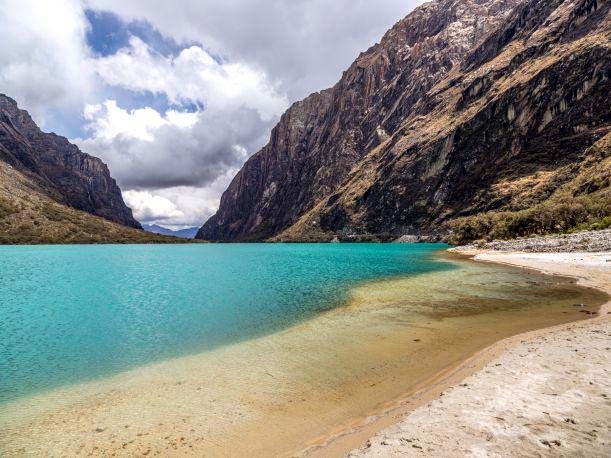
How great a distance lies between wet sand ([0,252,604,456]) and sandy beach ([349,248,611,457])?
1.20 meters

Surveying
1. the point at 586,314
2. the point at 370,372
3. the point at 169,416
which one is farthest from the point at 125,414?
the point at 586,314

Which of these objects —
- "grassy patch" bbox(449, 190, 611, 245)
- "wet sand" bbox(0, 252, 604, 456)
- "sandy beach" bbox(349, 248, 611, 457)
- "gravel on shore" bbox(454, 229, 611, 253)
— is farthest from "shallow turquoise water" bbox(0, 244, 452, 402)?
"grassy patch" bbox(449, 190, 611, 245)

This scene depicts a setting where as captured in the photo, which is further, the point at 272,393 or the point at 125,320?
the point at 125,320

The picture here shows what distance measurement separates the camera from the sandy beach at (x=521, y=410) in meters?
8.33

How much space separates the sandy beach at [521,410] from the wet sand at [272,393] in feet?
3.93

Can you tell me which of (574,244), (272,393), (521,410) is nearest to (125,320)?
(272,393)

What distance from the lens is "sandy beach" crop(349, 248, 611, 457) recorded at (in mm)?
8328

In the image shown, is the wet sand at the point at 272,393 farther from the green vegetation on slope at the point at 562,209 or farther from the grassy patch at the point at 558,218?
the green vegetation on slope at the point at 562,209

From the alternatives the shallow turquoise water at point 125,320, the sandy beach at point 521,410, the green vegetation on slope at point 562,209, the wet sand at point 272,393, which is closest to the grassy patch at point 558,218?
the green vegetation on slope at point 562,209

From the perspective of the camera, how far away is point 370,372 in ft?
50.3

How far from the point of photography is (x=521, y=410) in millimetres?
10039

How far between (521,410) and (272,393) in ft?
26.7

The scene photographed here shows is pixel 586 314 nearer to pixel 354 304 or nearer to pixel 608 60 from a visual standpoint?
pixel 354 304

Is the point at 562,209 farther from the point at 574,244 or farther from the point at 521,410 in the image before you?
the point at 521,410
